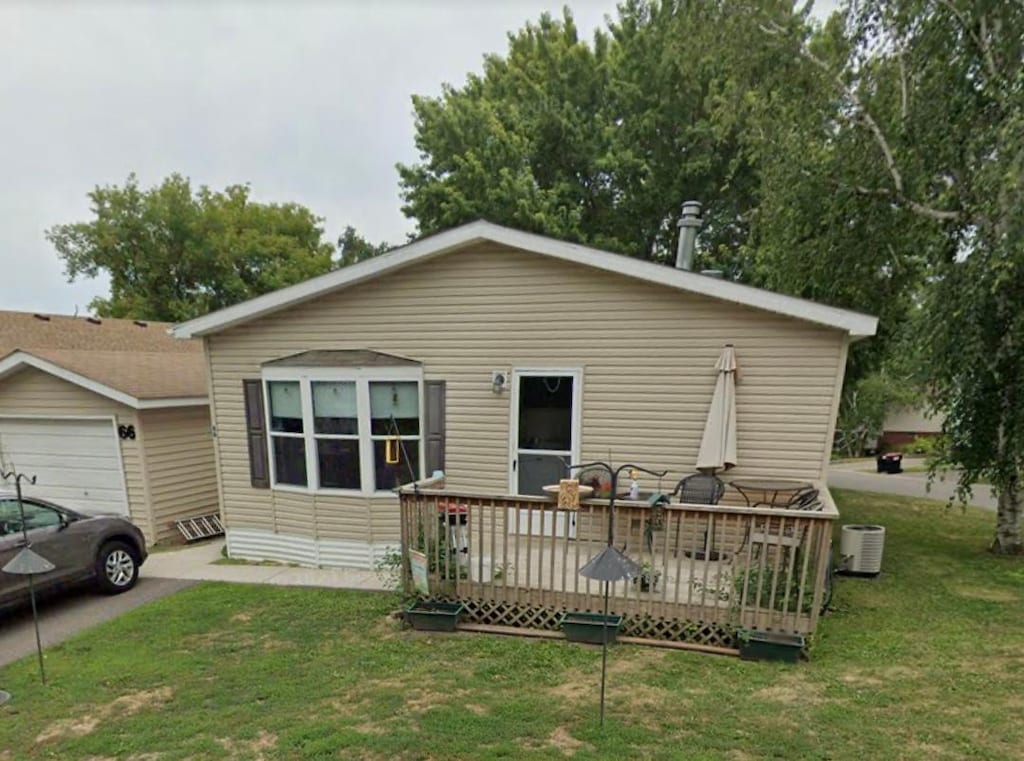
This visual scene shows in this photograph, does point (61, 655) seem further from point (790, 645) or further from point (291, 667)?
point (790, 645)

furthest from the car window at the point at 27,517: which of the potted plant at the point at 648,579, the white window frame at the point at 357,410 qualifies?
the potted plant at the point at 648,579

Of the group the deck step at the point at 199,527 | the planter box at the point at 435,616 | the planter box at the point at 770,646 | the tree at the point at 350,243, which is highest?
the tree at the point at 350,243

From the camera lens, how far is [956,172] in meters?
6.43

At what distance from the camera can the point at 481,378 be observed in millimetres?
6359

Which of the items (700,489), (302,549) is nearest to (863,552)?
(700,489)

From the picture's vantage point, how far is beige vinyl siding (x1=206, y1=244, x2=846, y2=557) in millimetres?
5527

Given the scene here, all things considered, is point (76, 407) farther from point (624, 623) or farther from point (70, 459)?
point (624, 623)

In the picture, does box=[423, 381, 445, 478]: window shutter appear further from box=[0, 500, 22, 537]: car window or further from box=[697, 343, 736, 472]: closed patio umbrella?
box=[0, 500, 22, 537]: car window

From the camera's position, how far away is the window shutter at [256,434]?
7027mm

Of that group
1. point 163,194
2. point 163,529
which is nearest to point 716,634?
point 163,529

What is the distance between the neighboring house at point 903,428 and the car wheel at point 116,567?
1259 inches

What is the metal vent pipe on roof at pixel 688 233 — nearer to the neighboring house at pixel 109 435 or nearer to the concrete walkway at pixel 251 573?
the concrete walkway at pixel 251 573

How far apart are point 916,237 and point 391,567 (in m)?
8.33

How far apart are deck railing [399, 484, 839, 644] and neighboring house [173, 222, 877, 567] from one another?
1.23 metres
